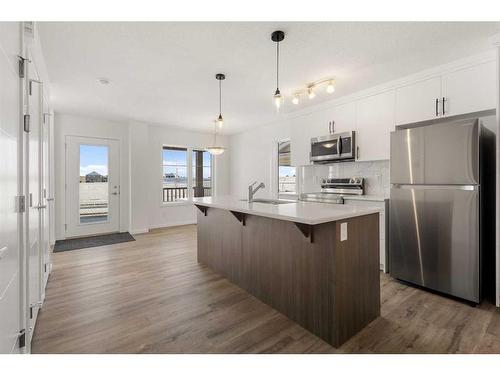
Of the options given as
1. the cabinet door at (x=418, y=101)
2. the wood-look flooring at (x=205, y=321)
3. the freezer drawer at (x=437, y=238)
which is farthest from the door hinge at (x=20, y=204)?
the cabinet door at (x=418, y=101)

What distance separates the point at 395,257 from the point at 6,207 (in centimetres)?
344

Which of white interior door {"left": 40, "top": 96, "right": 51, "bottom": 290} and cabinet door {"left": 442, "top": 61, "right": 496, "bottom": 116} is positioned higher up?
cabinet door {"left": 442, "top": 61, "right": 496, "bottom": 116}

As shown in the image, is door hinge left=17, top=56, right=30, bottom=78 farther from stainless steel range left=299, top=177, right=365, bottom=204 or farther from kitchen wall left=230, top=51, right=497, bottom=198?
kitchen wall left=230, top=51, right=497, bottom=198

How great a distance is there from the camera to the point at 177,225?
650 cm

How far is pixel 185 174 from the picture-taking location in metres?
6.68

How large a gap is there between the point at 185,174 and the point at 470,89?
5794 mm

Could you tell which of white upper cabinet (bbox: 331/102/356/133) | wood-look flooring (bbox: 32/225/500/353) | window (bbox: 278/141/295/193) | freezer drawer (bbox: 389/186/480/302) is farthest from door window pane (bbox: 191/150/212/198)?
freezer drawer (bbox: 389/186/480/302)

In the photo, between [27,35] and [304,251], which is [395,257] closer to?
[304,251]

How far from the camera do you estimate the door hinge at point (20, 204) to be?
4.58 ft

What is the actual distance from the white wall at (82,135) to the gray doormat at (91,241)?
0.40m

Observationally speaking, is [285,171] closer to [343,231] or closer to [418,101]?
[418,101]

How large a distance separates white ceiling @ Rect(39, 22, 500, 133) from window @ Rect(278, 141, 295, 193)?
196 cm

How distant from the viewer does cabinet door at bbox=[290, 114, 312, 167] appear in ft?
14.7

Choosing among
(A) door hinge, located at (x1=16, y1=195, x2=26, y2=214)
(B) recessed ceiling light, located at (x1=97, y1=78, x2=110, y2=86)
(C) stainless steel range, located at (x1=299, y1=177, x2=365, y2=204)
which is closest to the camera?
(A) door hinge, located at (x1=16, y1=195, x2=26, y2=214)
